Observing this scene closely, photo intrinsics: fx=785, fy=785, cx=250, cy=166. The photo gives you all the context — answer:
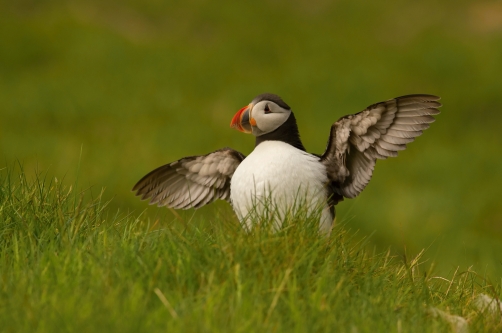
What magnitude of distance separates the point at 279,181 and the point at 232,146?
7.34 m

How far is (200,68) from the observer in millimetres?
15484

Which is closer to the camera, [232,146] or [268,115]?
[268,115]

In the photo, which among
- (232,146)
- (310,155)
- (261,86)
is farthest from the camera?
(261,86)

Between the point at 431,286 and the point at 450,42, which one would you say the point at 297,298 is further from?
the point at 450,42

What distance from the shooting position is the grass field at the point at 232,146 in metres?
3.55

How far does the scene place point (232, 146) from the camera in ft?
39.7

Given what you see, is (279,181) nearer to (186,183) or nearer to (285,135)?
(285,135)

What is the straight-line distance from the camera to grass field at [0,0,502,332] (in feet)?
11.6

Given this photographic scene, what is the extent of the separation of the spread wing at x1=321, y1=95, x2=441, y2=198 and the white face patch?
0.37 metres

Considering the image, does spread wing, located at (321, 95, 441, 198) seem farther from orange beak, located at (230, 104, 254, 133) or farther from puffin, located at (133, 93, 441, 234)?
orange beak, located at (230, 104, 254, 133)

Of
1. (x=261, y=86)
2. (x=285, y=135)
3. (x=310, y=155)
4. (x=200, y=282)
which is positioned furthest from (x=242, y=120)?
(x=261, y=86)

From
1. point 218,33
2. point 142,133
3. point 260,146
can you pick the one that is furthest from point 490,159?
point 260,146

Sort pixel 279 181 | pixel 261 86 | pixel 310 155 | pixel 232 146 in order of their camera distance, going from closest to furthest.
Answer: pixel 279 181 < pixel 310 155 < pixel 232 146 < pixel 261 86

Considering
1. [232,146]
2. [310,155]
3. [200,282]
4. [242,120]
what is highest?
[242,120]
